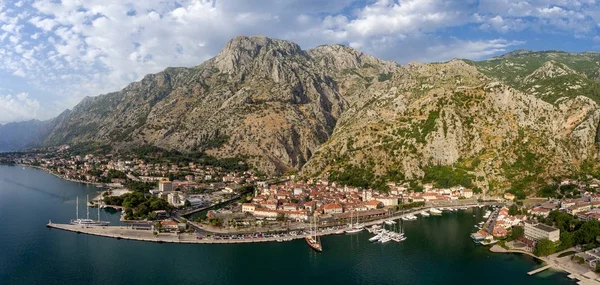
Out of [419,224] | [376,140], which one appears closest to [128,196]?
[419,224]

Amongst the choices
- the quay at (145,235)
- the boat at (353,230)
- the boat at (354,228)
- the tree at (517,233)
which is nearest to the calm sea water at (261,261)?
the quay at (145,235)

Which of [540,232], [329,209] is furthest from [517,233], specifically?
[329,209]

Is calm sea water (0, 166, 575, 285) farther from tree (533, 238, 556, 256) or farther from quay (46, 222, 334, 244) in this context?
tree (533, 238, 556, 256)

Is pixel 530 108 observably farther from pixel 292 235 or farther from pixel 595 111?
pixel 292 235

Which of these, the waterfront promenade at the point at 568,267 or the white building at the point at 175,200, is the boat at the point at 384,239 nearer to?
the waterfront promenade at the point at 568,267

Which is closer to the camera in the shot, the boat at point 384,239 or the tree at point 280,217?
the boat at point 384,239

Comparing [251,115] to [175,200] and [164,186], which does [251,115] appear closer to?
[164,186]

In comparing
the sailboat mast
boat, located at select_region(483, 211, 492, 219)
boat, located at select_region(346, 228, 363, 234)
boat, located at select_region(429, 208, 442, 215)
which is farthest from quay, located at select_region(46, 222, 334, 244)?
boat, located at select_region(483, 211, 492, 219)
